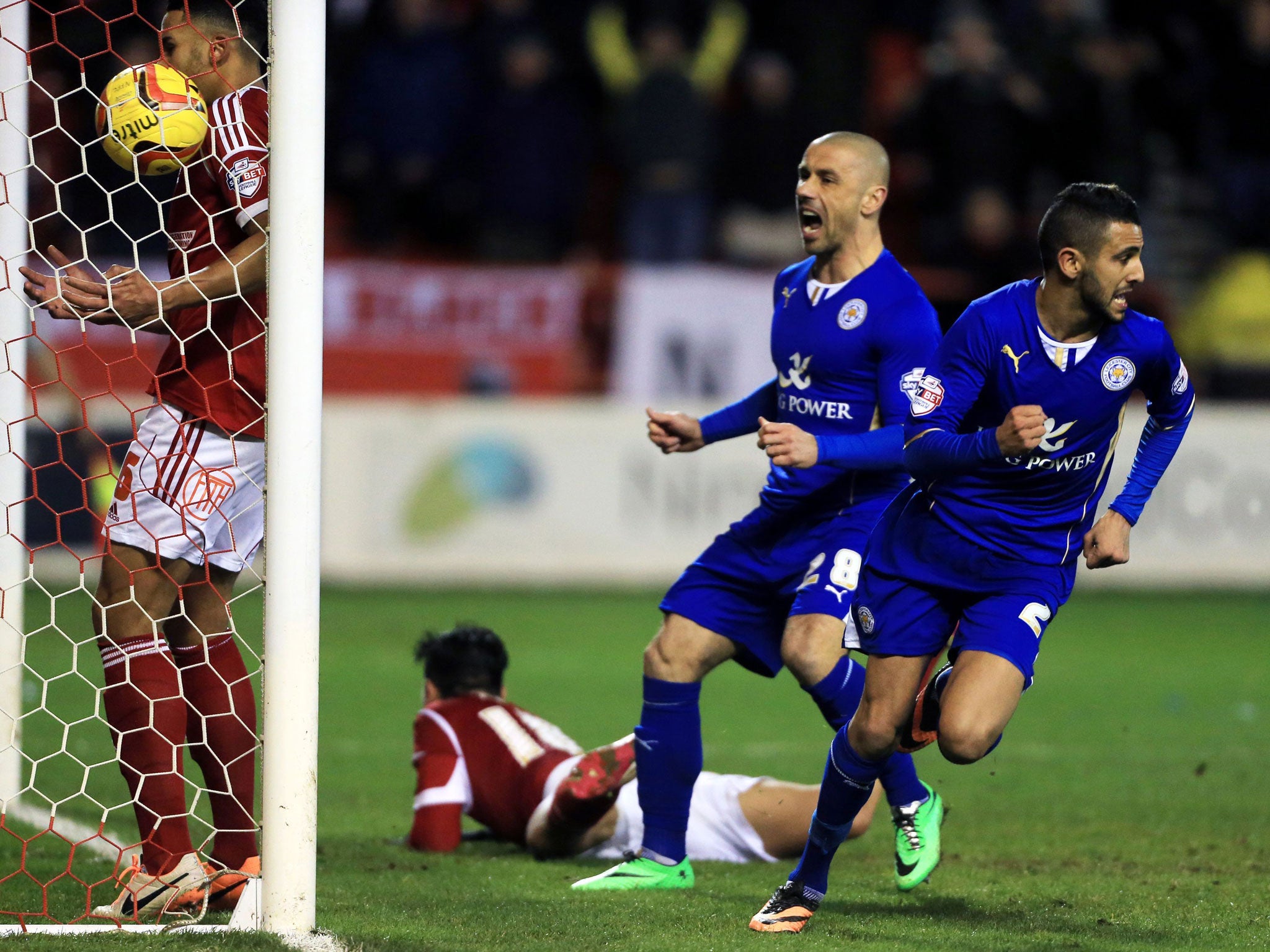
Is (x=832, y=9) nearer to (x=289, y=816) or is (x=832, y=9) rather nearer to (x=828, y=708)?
(x=828, y=708)

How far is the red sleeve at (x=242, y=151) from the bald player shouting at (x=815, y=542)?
131 cm

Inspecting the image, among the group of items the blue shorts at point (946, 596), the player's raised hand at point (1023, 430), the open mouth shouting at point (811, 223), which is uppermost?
the open mouth shouting at point (811, 223)

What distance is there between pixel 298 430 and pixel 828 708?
1745mm

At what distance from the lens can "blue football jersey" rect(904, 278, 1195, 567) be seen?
3.97 meters

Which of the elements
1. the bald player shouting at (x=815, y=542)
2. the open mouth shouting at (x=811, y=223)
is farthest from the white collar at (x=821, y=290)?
the open mouth shouting at (x=811, y=223)

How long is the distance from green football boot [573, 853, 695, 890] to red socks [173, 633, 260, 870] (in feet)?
2.97

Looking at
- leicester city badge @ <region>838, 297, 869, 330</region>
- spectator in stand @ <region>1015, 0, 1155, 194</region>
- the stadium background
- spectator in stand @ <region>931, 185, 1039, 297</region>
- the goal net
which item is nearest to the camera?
the goal net

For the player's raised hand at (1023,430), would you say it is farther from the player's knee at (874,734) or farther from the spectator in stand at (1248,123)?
the spectator in stand at (1248,123)

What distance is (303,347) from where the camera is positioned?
368 centimetres

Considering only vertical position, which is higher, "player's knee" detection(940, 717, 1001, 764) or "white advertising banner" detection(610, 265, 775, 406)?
"white advertising banner" detection(610, 265, 775, 406)

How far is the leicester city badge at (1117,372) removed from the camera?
13.0 ft

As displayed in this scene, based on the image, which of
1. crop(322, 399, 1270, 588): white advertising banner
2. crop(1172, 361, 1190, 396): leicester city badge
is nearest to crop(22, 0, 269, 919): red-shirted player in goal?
crop(1172, 361, 1190, 396): leicester city badge

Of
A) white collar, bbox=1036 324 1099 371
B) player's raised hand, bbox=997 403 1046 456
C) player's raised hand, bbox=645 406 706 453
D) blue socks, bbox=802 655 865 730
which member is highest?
white collar, bbox=1036 324 1099 371

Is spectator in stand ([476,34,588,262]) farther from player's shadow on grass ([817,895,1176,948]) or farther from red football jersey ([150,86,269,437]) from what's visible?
player's shadow on grass ([817,895,1176,948])
